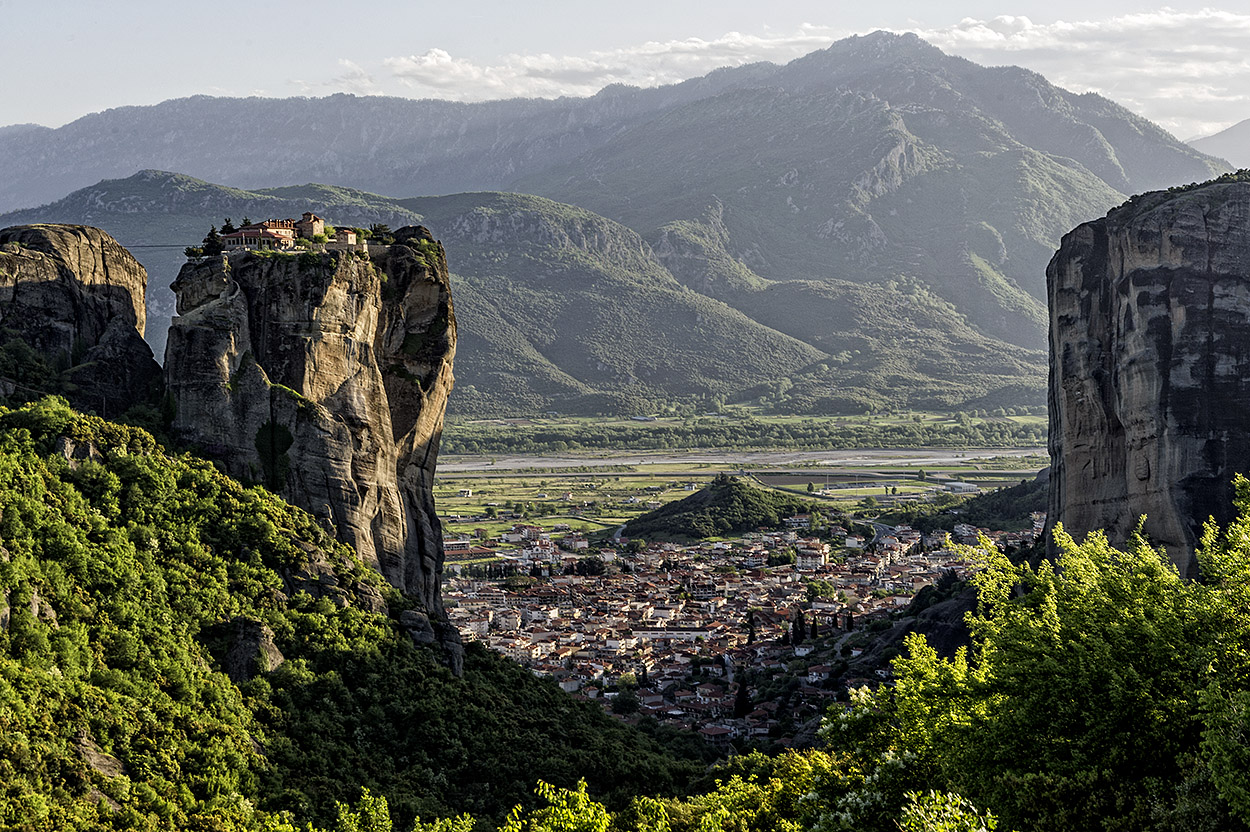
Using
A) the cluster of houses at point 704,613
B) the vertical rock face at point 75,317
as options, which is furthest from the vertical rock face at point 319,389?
the cluster of houses at point 704,613

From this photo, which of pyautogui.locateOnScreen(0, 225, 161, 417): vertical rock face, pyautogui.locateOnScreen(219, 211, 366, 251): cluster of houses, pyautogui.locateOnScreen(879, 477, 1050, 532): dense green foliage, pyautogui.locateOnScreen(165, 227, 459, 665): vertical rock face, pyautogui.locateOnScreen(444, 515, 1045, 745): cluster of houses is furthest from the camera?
pyautogui.locateOnScreen(879, 477, 1050, 532): dense green foliage

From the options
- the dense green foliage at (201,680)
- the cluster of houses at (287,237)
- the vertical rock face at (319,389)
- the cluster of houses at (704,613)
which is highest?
the cluster of houses at (287,237)

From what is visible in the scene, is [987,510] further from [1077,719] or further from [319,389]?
[1077,719]

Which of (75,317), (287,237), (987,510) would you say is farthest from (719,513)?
(75,317)

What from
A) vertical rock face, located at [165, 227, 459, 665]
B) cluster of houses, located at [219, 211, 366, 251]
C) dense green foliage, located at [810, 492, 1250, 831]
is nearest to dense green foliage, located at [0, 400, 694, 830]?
vertical rock face, located at [165, 227, 459, 665]

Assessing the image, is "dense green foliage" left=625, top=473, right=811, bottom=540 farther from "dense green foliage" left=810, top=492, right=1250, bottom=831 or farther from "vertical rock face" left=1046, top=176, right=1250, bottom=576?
"dense green foliage" left=810, top=492, right=1250, bottom=831

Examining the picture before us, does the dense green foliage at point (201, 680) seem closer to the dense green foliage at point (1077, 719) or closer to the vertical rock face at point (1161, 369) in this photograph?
the dense green foliage at point (1077, 719)

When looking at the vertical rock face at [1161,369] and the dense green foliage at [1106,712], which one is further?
the vertical rock face at [1161,369]
